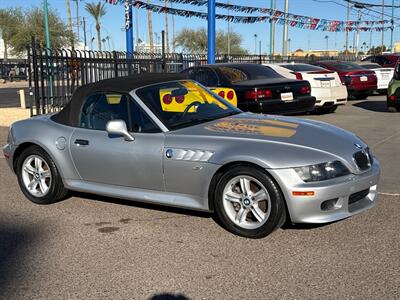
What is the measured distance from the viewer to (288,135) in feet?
15.0

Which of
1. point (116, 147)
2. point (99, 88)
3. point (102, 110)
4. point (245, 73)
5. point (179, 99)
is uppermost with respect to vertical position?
point (245, 73)

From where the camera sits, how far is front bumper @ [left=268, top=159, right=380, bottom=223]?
13.5 ft

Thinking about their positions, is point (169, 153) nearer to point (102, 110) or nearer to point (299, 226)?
point (102, 110)

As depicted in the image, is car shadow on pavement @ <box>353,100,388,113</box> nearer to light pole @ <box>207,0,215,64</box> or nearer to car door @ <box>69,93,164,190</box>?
light pole @ <box>207,0,215,64</box>

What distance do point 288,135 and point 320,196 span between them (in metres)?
0.72

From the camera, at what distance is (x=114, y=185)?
5.17m

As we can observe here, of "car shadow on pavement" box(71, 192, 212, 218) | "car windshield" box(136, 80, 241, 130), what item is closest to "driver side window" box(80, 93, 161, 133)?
"car windshield" box(136, 80, 241, 130)

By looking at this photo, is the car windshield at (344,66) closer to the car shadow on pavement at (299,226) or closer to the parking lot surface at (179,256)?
the parking lot surface at (179,256)

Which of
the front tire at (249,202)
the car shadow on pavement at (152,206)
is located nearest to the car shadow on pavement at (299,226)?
the front tire at (249,202)

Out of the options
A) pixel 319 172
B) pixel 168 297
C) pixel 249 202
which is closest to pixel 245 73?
pixel 249 202

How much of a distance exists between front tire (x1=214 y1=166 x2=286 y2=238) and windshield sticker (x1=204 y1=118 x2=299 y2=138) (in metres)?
0.48

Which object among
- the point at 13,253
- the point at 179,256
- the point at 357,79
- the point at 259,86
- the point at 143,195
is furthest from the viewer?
the point at 357,79

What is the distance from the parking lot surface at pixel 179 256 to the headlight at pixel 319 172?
1.92ft

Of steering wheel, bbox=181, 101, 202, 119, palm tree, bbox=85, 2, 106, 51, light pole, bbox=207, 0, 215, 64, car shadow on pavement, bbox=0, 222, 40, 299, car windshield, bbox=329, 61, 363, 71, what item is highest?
palm tree, bbox=85, 2, 106, 51
